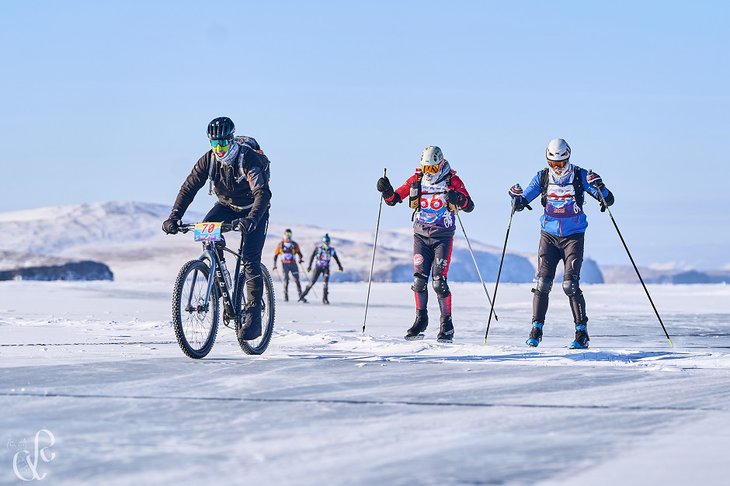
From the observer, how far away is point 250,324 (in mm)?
9961

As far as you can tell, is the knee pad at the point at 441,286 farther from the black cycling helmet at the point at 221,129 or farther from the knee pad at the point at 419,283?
the black cycling helmet at the point at 221,129

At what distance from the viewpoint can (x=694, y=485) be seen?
4.36 metres

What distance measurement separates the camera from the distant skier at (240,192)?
9.78 metres

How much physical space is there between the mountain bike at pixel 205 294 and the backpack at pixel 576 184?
355cm

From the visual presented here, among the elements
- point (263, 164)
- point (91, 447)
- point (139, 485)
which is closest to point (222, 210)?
point (263, 164)

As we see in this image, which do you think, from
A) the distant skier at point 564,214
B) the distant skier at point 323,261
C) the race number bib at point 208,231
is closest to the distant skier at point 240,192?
the race number bib at point 208,231

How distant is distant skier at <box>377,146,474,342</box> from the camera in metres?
13.1

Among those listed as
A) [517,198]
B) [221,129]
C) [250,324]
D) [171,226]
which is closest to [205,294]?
[250,324]

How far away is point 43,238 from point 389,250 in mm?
50264

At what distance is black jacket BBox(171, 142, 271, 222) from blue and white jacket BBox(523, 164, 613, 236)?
339 centimetres

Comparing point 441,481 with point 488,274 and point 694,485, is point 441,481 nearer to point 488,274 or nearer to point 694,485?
point 694,485

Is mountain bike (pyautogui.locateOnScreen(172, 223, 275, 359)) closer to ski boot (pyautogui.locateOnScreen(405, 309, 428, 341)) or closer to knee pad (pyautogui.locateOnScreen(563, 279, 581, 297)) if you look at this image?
ski boot (pyautogui.locateOnScreen(405, 309, 428, 341))

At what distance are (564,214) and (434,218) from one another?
1.85 metres

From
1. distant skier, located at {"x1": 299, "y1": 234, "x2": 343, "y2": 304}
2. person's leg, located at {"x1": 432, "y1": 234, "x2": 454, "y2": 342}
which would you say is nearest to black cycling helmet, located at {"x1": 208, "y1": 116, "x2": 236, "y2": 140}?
person's leg, located at {"x1": 432, "y1": 234, "x2": 454, "y2": 342}
